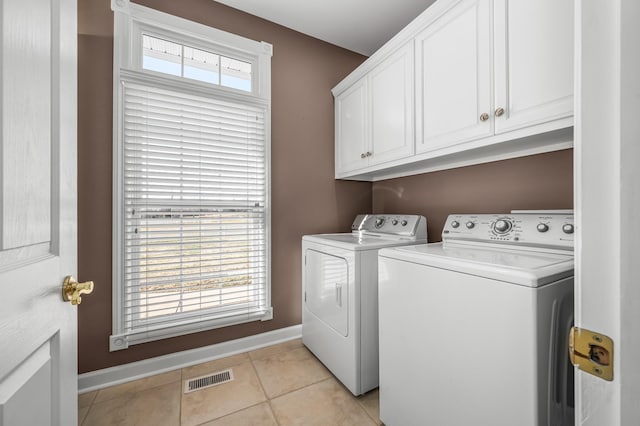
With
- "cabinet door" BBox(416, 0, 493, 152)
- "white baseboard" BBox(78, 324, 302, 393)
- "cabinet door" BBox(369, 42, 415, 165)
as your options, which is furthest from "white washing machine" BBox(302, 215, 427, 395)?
"cabinet door" BBox(416, 0, 493, 152)

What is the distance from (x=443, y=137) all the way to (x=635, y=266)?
117 centimetres

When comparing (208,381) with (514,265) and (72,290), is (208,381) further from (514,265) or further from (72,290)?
(514,265)

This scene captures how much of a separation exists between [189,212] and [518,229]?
6.54 feet

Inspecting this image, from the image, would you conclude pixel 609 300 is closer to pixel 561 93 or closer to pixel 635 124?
pixel 635 124

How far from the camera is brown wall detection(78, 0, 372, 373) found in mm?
1674

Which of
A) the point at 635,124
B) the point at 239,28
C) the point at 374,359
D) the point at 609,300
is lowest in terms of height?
the point at 374,359

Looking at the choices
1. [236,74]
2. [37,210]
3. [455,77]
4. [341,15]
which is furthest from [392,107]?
[37,210]

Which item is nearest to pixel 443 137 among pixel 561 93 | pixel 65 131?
pixel 561 93

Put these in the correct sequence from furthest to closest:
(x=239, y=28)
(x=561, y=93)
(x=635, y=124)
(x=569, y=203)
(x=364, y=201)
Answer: (x=364, y=201), (x=239, y=28), (x=569, y=203), (x=561, y=93), (x=635, y=124)

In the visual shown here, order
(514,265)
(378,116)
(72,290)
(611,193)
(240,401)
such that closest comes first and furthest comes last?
(611,193)
(72,290)
(514,265)
(240,401)
(378,116)

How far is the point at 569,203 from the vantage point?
4.44ft

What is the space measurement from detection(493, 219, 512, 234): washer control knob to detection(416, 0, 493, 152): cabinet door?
0.45m

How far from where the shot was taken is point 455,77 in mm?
1423

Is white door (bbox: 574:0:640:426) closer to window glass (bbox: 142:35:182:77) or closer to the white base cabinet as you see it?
the white base cabinet
